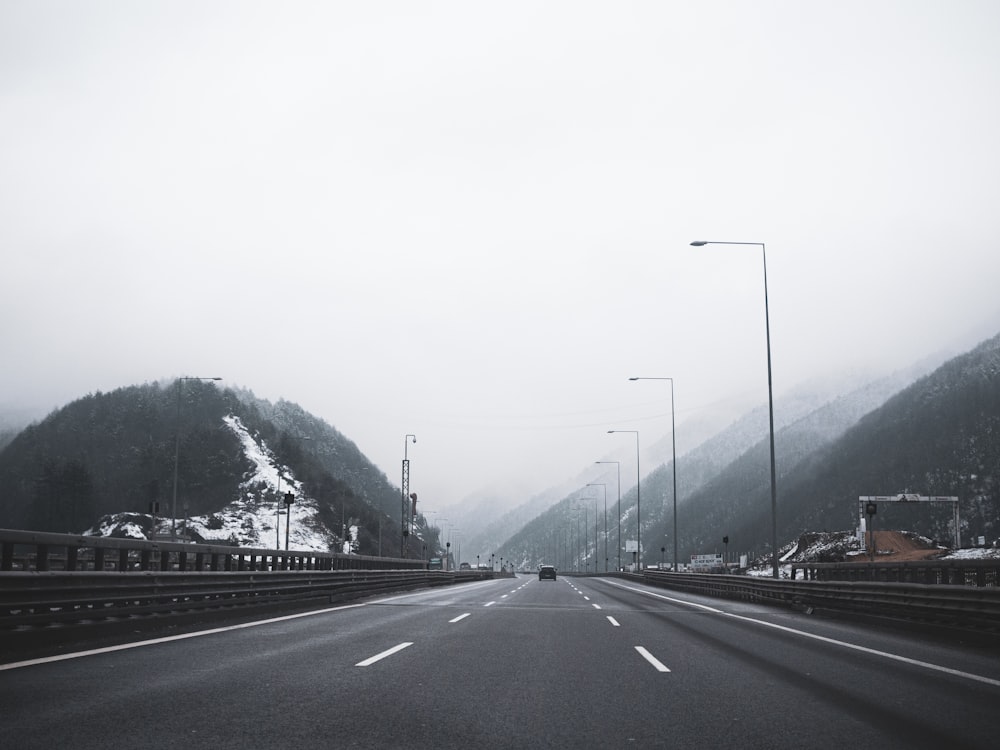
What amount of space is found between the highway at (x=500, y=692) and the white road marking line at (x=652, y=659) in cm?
4

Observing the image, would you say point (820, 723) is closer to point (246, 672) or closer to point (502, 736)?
point (502, 736)

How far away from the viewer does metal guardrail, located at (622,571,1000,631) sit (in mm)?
13857

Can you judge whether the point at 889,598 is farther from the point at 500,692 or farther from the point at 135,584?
the point at 135,584

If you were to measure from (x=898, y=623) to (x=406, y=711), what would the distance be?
1316 centimetres

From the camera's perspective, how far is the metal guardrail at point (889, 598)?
1386 cm

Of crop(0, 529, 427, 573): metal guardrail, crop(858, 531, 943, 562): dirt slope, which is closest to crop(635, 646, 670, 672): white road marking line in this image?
crop(0, 529, 427, 573): metal guardrail

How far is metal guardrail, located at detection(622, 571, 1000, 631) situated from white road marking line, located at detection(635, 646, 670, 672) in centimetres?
572

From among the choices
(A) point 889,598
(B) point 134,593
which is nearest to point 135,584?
(B) point 134,593

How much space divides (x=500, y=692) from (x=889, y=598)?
12.6m

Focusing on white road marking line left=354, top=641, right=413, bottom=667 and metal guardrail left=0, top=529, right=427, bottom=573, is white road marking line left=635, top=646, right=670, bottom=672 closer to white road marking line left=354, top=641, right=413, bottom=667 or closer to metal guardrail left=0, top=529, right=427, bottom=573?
white road marking line left=354, top=641, right=413, bottom=667

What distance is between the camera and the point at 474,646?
40.2 feet

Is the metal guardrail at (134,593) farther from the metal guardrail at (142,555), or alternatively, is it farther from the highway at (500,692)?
the highway at (500,692)

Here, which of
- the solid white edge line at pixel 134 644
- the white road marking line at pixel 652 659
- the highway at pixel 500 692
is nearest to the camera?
the highway at pixel 500 692

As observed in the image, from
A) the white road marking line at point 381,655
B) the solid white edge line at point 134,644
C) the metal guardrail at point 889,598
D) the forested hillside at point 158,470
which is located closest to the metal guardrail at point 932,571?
the metal guardrail at point 889,598
